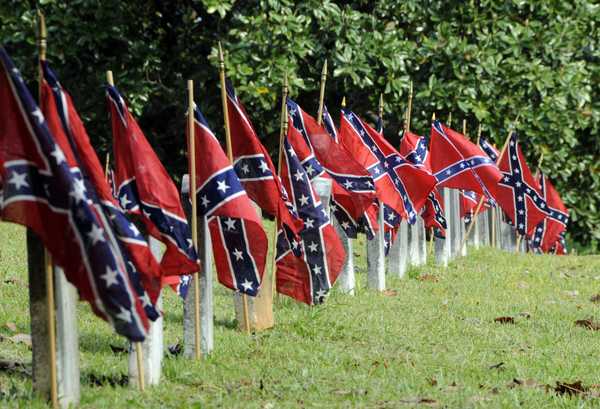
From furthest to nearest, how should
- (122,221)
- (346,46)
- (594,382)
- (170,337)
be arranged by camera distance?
(346,46) < (170,337) < (594,382) < (122,221)

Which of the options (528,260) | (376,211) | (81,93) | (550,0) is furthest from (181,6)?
(376,211)

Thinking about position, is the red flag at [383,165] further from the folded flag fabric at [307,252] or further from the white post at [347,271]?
the folded flag fabric at [307,252]

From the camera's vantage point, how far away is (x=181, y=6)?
2192 centimetres

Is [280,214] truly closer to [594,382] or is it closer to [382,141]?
[594,382]

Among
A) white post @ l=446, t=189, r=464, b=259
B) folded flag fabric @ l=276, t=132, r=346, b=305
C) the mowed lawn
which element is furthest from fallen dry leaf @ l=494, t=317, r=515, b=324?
white post @ l=446, t=189, r=464, b=259

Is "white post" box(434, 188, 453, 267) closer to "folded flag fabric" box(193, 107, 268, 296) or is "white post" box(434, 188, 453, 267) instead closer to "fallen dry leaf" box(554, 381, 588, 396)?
"folded flag fabric" box(193, 107, 268, 296)

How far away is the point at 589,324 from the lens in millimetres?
10953

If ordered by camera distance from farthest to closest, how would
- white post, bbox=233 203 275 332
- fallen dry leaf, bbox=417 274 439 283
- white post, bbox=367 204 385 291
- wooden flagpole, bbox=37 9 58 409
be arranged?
fallen dry leaf, bbox=417 274 439 283
white post, bbox=367 204 385 291
white post, bbox=233 203 275 332
wooden flagpole, bbox=37 9 58 409

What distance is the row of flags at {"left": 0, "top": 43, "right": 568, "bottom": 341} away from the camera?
21.1 ft

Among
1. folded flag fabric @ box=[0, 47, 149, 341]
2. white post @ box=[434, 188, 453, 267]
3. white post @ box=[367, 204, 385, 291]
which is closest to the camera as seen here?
folded flag fabric @ box=[0, 47, 149, 341]

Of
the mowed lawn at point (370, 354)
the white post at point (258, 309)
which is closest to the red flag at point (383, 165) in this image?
the mowed lawn at point (370, 354)

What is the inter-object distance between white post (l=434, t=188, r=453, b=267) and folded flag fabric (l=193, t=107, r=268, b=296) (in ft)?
25.1

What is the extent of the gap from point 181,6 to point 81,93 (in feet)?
7.83

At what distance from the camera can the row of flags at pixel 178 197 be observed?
21.1 ft
